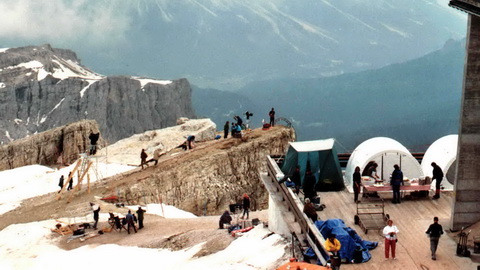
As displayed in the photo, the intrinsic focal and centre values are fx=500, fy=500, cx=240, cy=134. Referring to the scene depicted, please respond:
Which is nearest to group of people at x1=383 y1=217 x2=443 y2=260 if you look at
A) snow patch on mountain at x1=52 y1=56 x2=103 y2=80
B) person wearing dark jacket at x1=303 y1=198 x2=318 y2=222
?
person wearing dark jacket at x1=303 y1=198 x2=318 y2=222

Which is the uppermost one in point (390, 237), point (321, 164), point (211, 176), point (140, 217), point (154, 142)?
point (321, 164)

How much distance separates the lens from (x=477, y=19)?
51.8 feet

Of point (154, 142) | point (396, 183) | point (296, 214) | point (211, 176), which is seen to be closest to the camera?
point (296, 214)

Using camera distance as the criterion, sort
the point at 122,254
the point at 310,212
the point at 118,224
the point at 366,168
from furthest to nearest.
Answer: the point at 118,224, the point at 122,254, the point at 366,168, the point at 310,212

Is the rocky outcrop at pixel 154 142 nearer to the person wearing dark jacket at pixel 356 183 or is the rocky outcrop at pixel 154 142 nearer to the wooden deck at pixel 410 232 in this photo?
the person wearing dark jacket at pixel 356 183

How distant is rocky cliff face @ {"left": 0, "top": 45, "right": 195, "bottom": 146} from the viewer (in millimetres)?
155375

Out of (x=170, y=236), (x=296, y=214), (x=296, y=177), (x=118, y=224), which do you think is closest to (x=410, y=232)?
(x=296, y=214)

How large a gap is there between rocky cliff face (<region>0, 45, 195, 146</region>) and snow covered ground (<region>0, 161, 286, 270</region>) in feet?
397

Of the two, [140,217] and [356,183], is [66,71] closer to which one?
[140,217]

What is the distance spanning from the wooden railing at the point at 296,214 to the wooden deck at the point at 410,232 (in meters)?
0.94

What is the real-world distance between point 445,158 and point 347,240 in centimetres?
991

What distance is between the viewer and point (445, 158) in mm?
22609

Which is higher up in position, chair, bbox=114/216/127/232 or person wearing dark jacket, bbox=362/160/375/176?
person wearing dark jacket, bbox=362/160/375/176

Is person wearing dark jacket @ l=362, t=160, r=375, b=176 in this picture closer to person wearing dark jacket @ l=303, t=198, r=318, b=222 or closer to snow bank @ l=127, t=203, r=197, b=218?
person wearing dark jacket @ l=303, t=198, r=318, b=222
